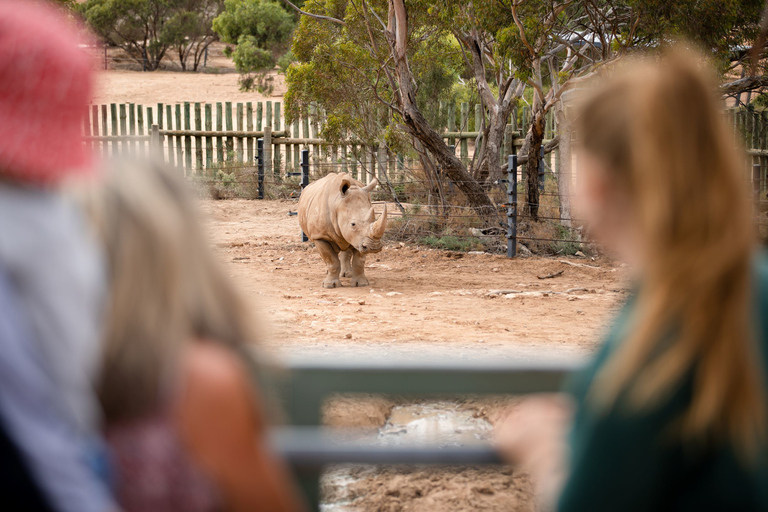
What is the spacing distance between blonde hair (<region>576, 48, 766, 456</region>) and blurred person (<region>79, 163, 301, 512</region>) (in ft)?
1.54

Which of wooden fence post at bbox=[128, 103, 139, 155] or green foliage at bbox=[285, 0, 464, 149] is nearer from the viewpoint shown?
green foliage at bbox=[285, 0, 464, 149]

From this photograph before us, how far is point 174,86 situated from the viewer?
30703 mm

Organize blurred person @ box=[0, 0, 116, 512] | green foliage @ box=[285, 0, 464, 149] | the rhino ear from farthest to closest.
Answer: green foliage @ box=[285, 0, 464, 149] < the rhino ear < blurred person @ box=[0, 0, 116, 512]

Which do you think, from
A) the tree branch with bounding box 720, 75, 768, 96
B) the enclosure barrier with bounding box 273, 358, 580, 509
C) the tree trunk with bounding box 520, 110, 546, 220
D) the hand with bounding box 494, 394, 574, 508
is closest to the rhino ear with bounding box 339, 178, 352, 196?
the tree trunk with bounding box 520, 110, 546, 220

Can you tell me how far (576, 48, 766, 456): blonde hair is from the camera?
91 centimetres

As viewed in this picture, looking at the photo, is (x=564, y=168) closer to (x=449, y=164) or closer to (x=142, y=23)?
(x=449, y=164)

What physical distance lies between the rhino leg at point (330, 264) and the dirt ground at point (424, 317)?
0.20 metres

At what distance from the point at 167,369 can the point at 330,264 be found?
8.18m

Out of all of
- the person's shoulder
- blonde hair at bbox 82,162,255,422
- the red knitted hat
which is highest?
the red knitted hat

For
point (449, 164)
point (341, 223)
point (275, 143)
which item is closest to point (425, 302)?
point (341, 223)

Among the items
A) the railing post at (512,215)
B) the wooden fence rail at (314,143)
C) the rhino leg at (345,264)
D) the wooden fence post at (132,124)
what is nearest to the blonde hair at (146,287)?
the rhino leg at (345,264)

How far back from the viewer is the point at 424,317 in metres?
7.34

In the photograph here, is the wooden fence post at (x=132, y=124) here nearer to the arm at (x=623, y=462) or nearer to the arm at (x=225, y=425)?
the arm at (x=225, y=425)

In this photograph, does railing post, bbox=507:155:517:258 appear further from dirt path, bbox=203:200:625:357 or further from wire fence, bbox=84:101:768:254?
dirt path, bbox=203:200:625:357
